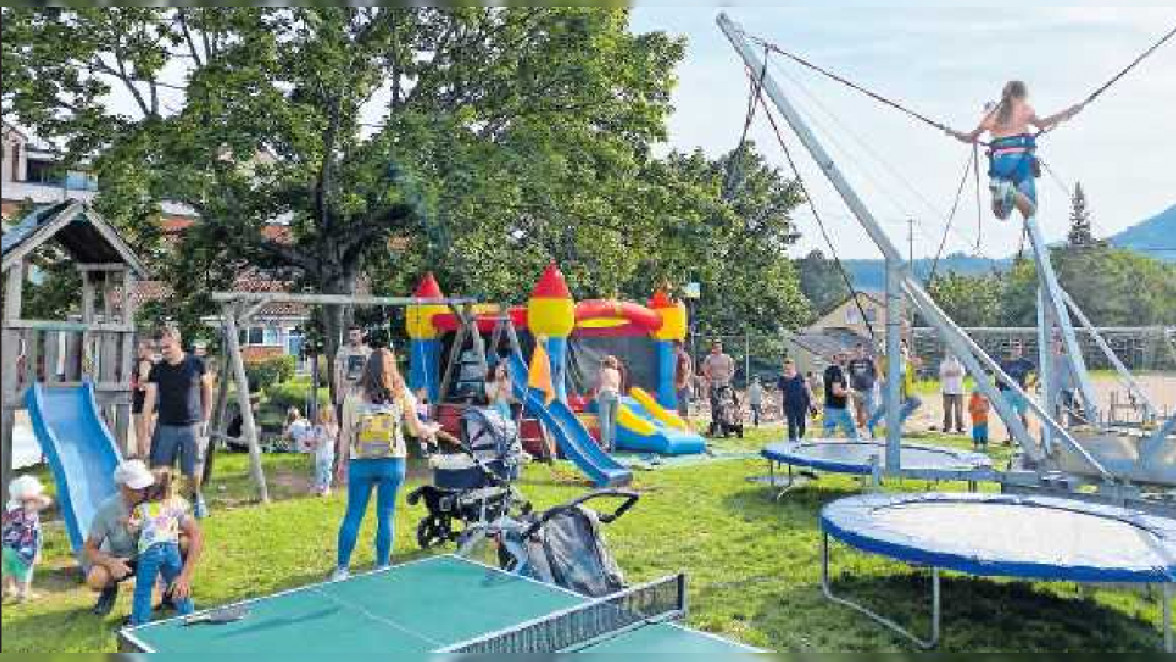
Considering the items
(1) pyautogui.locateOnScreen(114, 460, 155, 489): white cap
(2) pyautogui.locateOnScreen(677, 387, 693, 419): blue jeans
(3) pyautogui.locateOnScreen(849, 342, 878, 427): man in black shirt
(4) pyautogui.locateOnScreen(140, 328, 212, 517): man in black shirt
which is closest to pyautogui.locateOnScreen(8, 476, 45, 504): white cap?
(1) pyautogui.locateOnScreen(114, 460, 155, 489): white cap

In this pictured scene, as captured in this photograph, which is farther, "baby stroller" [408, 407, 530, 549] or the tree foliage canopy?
the tree foliage canopy

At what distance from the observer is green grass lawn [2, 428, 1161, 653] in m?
5.61

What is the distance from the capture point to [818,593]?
21.6 ft

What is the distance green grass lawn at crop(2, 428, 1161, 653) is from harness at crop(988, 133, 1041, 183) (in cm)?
377

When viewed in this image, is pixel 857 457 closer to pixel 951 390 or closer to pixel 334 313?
pixel 951 390

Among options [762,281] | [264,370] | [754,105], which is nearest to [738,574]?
[754,105]

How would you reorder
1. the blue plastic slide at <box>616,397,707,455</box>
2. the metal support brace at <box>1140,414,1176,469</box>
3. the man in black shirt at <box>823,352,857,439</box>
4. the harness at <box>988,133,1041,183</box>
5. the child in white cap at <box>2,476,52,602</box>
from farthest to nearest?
the blue plastic slide at <box>616,397,707,455</box> → the man in black shirt at <box>823,352,857,439</box> → the harness at <box>988,133,1041,183</box> → the metal support brace at <box>1140,414,1176,469</box> → the child in white cap at <box>2,476,52,602</box>

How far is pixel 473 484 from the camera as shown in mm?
7605

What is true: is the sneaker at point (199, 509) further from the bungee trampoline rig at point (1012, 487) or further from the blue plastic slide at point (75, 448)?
Answer: the bungee trampoline rig at point (1012, 487)

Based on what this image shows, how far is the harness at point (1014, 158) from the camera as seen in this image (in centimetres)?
818

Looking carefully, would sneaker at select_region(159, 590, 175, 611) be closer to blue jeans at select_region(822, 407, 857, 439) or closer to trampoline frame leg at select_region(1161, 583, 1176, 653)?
trampoline frame leg at select_region(1161, 583, 1176, 653)

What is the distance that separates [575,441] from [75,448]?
20.1 ft

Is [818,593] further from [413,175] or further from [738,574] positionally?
[413,175]

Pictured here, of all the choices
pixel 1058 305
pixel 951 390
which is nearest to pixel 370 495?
pixel 1058 305
